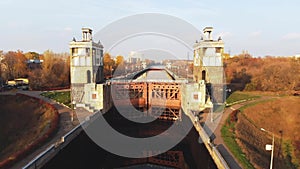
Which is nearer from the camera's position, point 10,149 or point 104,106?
point 10,149

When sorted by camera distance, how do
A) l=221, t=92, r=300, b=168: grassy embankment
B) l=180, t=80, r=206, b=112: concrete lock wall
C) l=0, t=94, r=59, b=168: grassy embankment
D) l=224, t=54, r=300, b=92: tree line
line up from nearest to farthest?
l=221, t=92, r=300, b=168: grassy embankment
l=0, t=94, r=59, b=168: grassy embankment
l=180, t=80, r=206, b=112: concrete lock wall
l=224, t=54, r=300, b=92: tree line

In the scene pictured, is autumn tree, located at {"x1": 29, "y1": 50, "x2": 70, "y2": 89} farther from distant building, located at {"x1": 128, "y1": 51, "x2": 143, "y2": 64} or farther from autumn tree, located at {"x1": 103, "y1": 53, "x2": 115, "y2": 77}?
distant building, located at {"x1": 128, "y1": 51, "x2": 143, "y2": 64}

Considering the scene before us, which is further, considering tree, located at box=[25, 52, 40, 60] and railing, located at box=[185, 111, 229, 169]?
tree, located at box=[25, 52, 40, 60]

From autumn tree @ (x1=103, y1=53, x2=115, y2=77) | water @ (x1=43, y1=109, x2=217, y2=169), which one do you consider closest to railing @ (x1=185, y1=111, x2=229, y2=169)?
water @ (x1=43, y1=109, x2=217, y2=169)

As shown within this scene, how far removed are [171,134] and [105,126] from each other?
6741 millimetres

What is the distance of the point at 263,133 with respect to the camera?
24703 mm

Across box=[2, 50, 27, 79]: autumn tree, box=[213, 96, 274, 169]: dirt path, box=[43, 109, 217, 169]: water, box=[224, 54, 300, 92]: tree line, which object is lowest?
box=[43, 109, 217, 169]: water

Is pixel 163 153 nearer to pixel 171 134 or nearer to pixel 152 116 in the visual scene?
pixel 171 134

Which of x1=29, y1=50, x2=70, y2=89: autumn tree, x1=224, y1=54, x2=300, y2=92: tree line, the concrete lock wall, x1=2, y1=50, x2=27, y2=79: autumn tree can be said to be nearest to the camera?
the concrete lock wall

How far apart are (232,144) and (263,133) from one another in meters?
8.80

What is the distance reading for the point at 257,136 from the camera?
76.9 ft

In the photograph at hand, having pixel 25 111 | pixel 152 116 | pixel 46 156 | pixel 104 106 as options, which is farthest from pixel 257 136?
pixel 25 111

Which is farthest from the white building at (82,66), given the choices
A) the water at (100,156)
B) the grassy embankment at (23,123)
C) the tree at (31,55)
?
the tree at (31,55)

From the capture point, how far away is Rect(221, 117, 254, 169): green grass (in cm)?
1474
